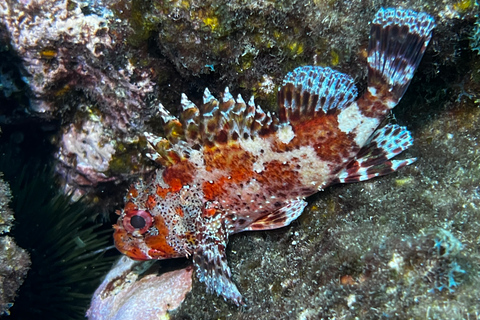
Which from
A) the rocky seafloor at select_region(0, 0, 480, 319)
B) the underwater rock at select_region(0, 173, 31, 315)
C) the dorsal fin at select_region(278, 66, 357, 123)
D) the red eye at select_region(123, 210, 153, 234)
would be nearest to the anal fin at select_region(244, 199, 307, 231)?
the rocky seafloor at select_region(0, 0, 480, 319)

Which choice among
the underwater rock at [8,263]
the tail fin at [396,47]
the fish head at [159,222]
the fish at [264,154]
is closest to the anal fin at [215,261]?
the fish at [264,154]

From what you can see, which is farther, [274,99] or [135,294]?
[135,294]

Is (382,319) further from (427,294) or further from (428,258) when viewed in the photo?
(428,258)

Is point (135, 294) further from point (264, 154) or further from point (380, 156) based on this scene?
point (380, 156)

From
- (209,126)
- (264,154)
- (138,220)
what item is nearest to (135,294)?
(138,220)

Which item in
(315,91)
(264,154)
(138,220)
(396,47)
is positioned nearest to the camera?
(396,47)

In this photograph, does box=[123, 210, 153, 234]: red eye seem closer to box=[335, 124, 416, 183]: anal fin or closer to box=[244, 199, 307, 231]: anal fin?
box=[244, 199, 307, 231]: anal fin
